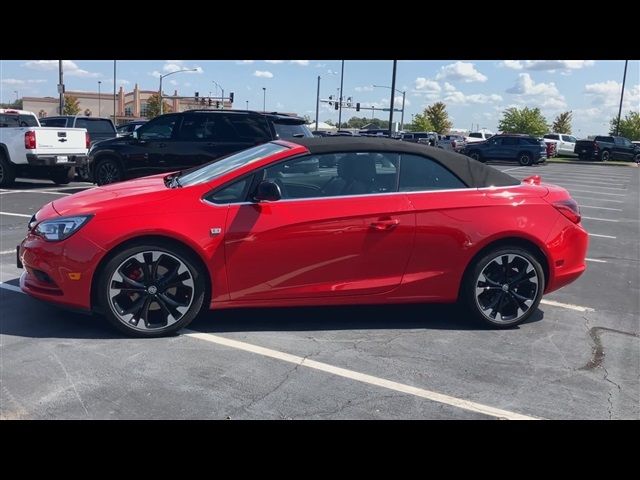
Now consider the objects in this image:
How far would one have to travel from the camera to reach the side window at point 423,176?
515 centimetres

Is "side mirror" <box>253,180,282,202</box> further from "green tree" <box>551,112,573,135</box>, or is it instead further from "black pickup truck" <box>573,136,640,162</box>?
"green tree" <box>551,112,573,135</box>

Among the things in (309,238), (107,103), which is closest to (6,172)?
(309,238)

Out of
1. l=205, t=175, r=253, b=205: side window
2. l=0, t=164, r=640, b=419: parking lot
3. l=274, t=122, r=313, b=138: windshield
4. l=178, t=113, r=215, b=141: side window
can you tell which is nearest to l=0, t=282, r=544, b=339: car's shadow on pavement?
l=0, t=164, r=640, b=419: parking lot

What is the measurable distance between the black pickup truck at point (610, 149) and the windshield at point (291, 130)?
3777cm

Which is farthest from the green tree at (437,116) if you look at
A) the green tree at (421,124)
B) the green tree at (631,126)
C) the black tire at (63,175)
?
the black tire at (63,175)

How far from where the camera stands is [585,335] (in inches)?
205

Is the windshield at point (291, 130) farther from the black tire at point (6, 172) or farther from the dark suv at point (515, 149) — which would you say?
the dark suv at point (515, 149)

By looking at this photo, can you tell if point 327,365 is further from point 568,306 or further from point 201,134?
point 201,134

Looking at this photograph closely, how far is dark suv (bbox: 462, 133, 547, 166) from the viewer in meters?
36.4

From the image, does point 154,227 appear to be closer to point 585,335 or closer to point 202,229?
point 202,229

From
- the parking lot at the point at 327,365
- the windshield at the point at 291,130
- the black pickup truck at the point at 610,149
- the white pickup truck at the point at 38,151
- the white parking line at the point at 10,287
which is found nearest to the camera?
the parking lot at the point at 327,365

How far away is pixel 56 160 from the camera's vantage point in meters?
14.2

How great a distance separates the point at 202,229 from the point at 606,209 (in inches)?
497
